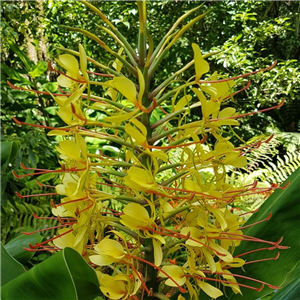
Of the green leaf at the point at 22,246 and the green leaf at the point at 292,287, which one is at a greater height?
the green leaf at the point at 292,287

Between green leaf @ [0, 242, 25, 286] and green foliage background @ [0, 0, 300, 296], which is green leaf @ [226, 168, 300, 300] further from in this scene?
green foliage background @ [0, 0, 300, 296]

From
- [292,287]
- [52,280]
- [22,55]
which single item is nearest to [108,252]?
[52,280]

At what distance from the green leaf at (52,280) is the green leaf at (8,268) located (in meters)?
0.11

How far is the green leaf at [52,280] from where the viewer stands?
371 millimetres

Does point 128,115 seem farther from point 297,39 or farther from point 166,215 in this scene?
point 297,39

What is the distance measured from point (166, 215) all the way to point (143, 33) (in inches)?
10.6

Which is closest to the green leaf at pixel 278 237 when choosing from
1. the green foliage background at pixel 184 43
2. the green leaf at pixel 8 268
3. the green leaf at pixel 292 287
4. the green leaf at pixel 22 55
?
the green leaf at pixel 292 287

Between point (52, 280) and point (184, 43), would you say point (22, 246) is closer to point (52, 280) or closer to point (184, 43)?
point (52, 280)

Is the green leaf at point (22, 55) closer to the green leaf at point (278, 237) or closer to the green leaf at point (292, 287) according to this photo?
the green leaf at point (278, 237)

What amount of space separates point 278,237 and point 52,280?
0.40 metres

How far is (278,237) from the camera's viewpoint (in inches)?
23.6

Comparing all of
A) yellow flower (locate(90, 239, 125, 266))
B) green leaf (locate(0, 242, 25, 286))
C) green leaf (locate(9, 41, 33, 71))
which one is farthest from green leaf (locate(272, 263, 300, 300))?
green leaf (locate(9, 41, 33, 71))

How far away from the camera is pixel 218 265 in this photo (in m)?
0.51

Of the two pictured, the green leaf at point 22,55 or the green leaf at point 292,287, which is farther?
the green leaf at point 22,55
